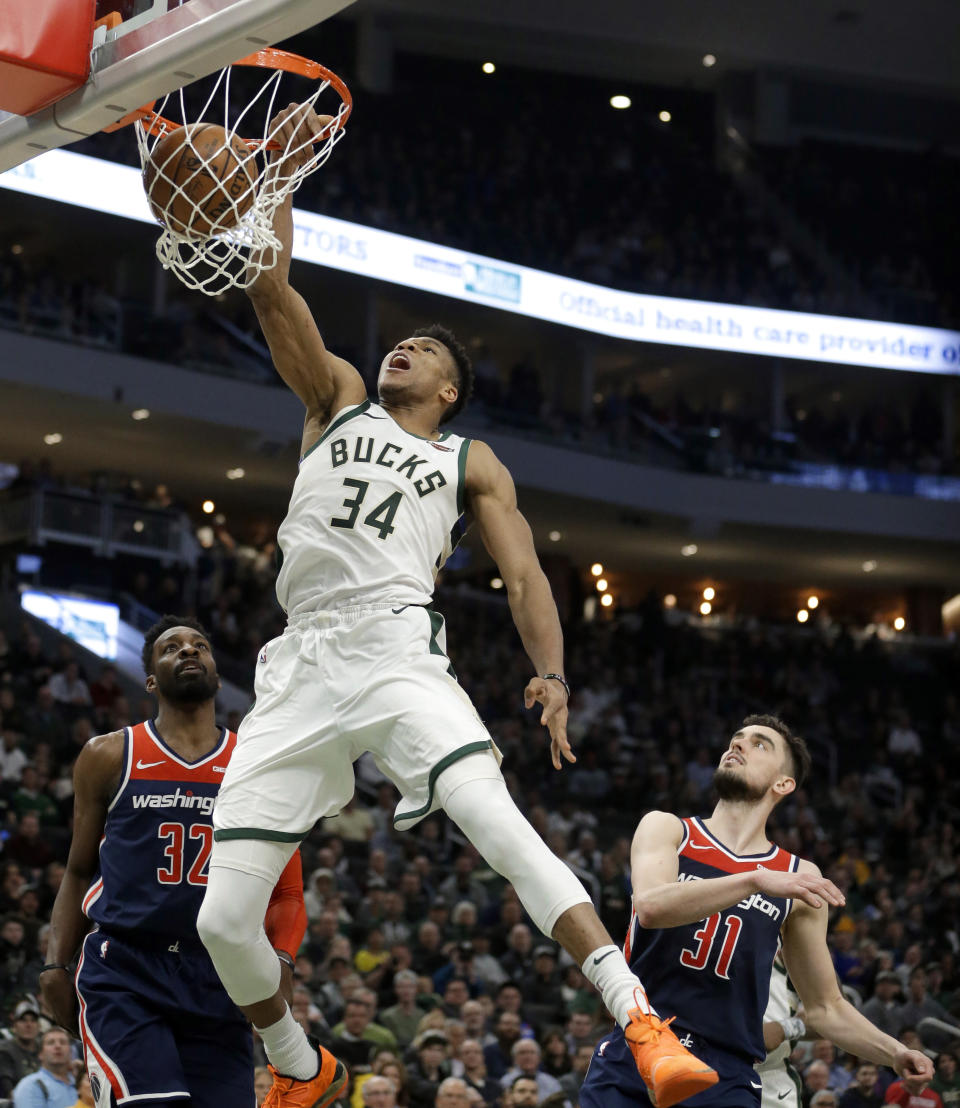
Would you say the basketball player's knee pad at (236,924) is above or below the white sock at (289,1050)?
above

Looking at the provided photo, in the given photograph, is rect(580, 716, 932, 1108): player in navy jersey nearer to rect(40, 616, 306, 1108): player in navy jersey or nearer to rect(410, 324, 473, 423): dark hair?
rect(40, 616, 306, 1108): player in navy jersey

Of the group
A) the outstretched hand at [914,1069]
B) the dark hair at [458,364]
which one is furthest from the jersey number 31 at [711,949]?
the dark hair at [458,364]

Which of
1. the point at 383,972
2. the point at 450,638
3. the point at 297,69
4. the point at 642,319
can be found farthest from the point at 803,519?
the point at 297,69

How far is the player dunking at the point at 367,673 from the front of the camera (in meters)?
4.59

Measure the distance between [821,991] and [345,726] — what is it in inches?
84.3

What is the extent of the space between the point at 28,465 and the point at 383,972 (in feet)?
41.0

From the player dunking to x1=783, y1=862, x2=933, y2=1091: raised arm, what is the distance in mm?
1334

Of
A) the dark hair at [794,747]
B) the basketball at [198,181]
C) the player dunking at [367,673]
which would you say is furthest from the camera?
the dark hair at [794,747]

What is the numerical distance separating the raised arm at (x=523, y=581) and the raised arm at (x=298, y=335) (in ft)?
1.55

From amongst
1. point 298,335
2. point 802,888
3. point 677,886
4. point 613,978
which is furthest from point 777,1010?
point 298,335

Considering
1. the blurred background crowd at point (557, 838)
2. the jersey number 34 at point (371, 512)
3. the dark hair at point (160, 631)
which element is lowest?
the blurred background crowd at point (557, 838)

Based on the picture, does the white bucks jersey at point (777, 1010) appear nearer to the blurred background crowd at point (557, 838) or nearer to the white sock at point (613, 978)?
the white sock at point (613, 978)

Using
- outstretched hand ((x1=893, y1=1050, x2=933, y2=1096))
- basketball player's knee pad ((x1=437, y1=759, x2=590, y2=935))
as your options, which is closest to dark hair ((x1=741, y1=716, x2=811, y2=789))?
outstretched hand ((x1=893, y1=1050, x2=933, y2=1096))

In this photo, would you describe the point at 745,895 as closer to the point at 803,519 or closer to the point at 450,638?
the point at 450,638
